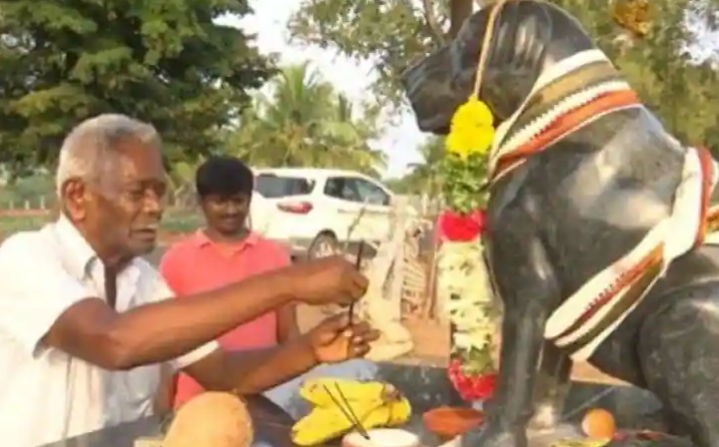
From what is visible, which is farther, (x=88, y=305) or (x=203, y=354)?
(x=203, y=354)

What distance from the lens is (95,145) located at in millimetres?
1973

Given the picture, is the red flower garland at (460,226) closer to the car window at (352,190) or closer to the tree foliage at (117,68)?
the tree foliage at (117,68)

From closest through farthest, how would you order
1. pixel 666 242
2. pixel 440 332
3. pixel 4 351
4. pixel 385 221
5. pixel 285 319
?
1. pixel 666 242
2. pixel 4 351
3. pixel 285 319
4. pixel 440 332
5. pixel 385 221

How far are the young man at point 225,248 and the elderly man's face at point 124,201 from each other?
107 centimetres

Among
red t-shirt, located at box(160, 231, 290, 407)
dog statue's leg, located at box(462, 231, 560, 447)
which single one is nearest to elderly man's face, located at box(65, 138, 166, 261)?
dog statue's leg, located at box(462, 231, 560, 447)

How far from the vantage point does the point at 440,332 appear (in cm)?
820

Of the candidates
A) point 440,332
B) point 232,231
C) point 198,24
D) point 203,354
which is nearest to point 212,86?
point 198,24

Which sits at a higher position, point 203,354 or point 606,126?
point 606,126

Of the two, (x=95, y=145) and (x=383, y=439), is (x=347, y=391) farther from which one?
(x=95, y=145)

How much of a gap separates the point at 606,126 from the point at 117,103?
10233mm

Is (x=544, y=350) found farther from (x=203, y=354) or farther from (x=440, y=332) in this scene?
(x=440, y=332)

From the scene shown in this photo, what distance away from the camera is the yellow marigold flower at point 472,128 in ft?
5.69

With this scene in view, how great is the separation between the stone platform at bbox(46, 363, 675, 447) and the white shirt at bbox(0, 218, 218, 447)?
0.12 meters

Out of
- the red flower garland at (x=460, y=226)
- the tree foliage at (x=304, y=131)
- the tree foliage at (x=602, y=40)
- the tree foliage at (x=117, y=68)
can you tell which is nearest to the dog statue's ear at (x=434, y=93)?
the red flower garland at (x=460, y=226)
